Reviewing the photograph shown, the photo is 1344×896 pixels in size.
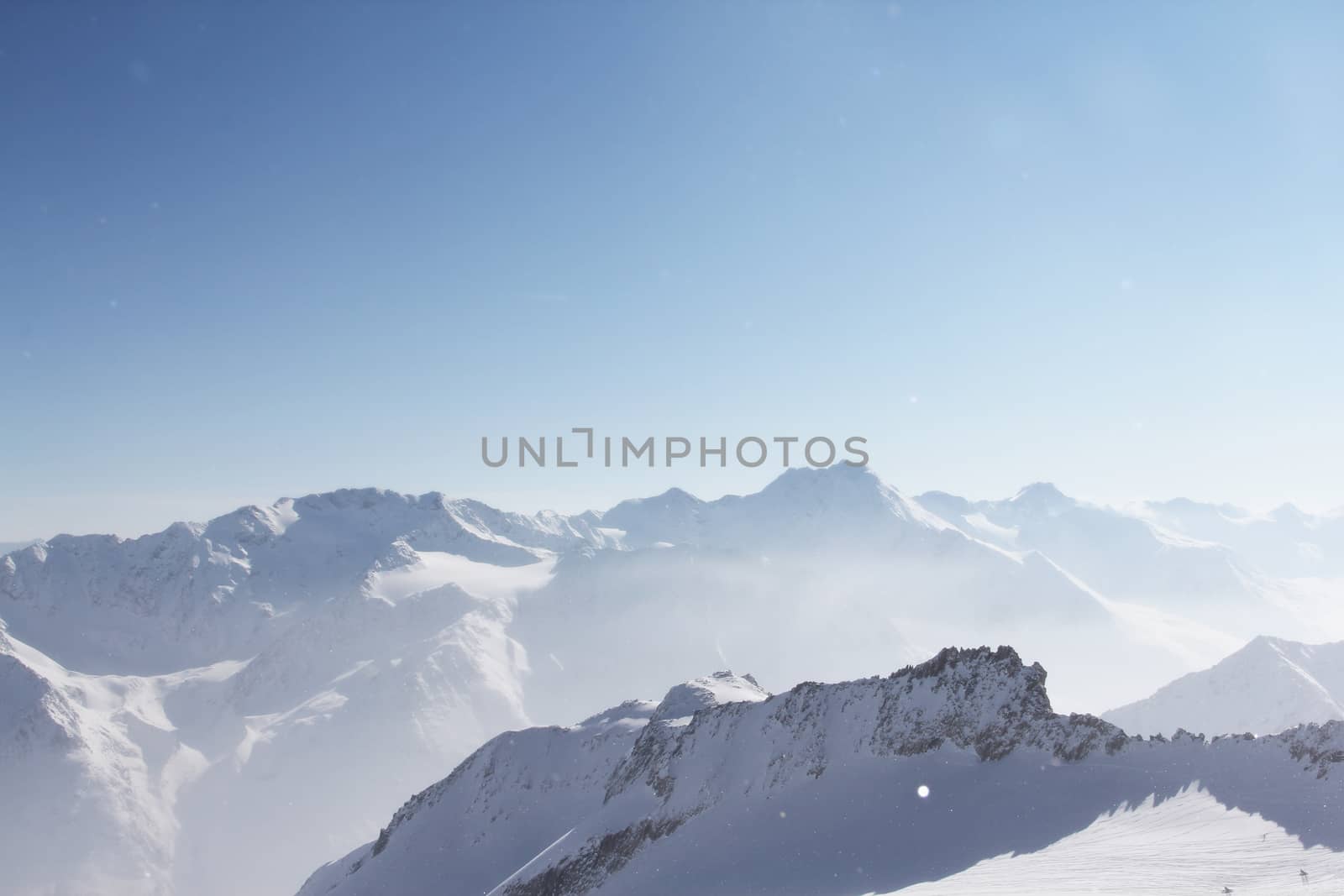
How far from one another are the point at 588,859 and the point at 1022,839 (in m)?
33.2

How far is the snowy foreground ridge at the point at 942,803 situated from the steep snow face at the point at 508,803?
1.91 metres

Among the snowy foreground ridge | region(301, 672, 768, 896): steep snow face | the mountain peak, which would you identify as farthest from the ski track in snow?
region(301, 672, 768, 896): steep snow face

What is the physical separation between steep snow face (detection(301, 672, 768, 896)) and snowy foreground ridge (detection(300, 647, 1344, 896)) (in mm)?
1907

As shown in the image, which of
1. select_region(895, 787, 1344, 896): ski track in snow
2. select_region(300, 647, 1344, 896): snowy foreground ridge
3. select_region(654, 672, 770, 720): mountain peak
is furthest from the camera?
select_region(654, 672, 770, 720): mountain peak

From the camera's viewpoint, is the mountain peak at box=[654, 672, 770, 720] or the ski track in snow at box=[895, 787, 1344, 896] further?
the mountain peak at box=[654, 672, 770, 720]

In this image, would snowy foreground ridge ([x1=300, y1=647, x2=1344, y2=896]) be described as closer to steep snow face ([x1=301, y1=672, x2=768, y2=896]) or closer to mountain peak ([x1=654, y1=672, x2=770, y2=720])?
steep snow face ([x1=301, y1=672, x2=768, y2=896])

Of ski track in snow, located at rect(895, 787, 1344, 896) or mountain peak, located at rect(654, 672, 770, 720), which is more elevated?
ski track in snow, located at rect(895, 787, 1344, 896)

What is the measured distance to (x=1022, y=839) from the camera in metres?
31.5

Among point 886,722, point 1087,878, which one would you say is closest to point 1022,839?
point 1087,878

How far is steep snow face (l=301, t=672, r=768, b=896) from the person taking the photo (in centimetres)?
7381

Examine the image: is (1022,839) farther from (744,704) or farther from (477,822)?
Answer: (477,822)

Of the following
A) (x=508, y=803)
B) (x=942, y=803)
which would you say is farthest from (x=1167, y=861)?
(x=508, y=803)

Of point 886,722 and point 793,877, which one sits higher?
point 886,722

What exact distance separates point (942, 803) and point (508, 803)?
55557mm
